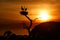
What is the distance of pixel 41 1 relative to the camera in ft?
6.27

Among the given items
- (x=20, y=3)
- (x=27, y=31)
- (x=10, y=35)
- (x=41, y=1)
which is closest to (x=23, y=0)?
(x=20, y=3)

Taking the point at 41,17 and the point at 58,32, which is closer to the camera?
the point at 58,32

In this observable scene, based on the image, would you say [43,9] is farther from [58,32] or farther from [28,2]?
[58,32]

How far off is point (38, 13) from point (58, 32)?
12.3 inches

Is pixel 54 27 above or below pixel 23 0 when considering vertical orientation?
below

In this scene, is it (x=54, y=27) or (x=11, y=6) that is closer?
(x=54, y=27)

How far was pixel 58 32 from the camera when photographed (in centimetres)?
164

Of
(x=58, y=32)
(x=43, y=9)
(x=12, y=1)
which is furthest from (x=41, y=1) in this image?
(x=58, y=32)

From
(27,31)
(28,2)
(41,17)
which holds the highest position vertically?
(28,2)

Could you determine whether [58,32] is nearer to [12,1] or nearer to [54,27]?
[54,27]

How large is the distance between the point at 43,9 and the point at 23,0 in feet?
0.64

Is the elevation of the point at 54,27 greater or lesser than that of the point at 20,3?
lesser

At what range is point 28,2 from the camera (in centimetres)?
192

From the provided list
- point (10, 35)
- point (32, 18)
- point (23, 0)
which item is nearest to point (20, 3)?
point (23, 0)
